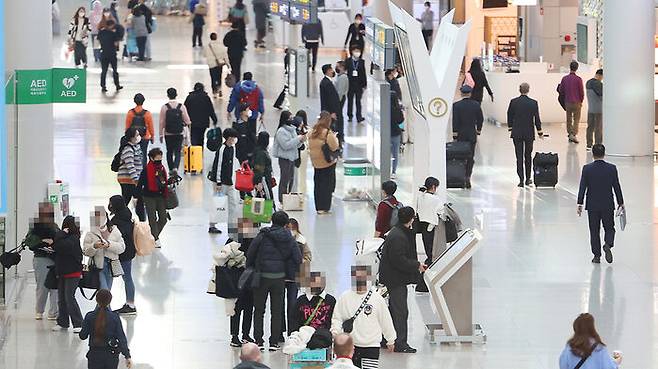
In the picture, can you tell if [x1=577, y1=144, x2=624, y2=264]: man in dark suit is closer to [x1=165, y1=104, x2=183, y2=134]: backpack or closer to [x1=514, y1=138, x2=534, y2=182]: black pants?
[x1=514, y1=138, x2=534, y2=182]: black pants

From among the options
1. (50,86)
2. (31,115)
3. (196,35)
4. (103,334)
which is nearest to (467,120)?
(31,115)

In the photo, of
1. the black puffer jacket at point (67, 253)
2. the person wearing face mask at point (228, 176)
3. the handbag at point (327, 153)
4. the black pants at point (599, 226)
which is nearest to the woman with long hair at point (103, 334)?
the black puffer jacket at point (67, 253)

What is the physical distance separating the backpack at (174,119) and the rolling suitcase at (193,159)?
615mm

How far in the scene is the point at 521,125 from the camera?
24.6 meters

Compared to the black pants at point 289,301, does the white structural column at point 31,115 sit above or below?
above

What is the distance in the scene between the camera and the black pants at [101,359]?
12812 millimetres

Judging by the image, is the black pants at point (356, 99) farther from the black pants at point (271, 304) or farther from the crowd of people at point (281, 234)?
the black pants at point (271, 304)

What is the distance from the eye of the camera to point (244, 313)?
14922 millimetres

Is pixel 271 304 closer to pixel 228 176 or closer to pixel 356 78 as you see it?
pixel 228 176

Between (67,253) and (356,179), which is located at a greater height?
(356,179)

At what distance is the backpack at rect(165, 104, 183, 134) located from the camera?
81.4 ft

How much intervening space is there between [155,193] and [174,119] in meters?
5.53

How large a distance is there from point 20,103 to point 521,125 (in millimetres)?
9551

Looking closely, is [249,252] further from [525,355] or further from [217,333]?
[525,355]
